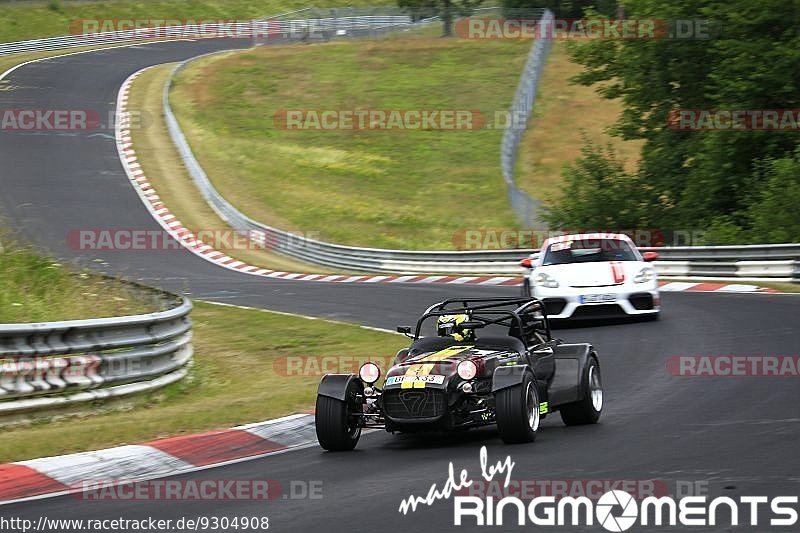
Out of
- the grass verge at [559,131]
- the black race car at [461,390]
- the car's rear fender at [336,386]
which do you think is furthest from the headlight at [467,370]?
the grass verge at [559,131]

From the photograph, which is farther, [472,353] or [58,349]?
[58,349]

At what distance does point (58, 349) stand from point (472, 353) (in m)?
3.91

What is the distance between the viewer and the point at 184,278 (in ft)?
93.8

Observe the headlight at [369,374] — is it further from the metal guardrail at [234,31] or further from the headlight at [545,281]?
the metal guardrail at [234,31]

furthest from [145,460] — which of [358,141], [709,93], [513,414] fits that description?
[358,141]

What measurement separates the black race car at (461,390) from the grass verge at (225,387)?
157cm

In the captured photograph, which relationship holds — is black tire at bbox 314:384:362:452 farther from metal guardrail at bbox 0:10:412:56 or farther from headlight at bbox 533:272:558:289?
metal guardrail at bbox 0:10:412:56

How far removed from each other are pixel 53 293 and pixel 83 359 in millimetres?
3239

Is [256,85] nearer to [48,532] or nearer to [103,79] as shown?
[103,79]

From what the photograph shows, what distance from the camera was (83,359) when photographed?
11.4 meters

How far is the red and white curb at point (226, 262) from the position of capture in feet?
77.5

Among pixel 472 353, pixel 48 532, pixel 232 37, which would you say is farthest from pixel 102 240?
pixel 232 37

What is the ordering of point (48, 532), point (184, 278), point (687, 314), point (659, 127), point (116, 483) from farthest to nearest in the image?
1. point (659, 127)
2. point (184, 278)
3. point (687, 314)
4. point (116, 483)
5. point (48, 532)

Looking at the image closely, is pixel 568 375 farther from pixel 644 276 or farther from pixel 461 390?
pixel 644 276
